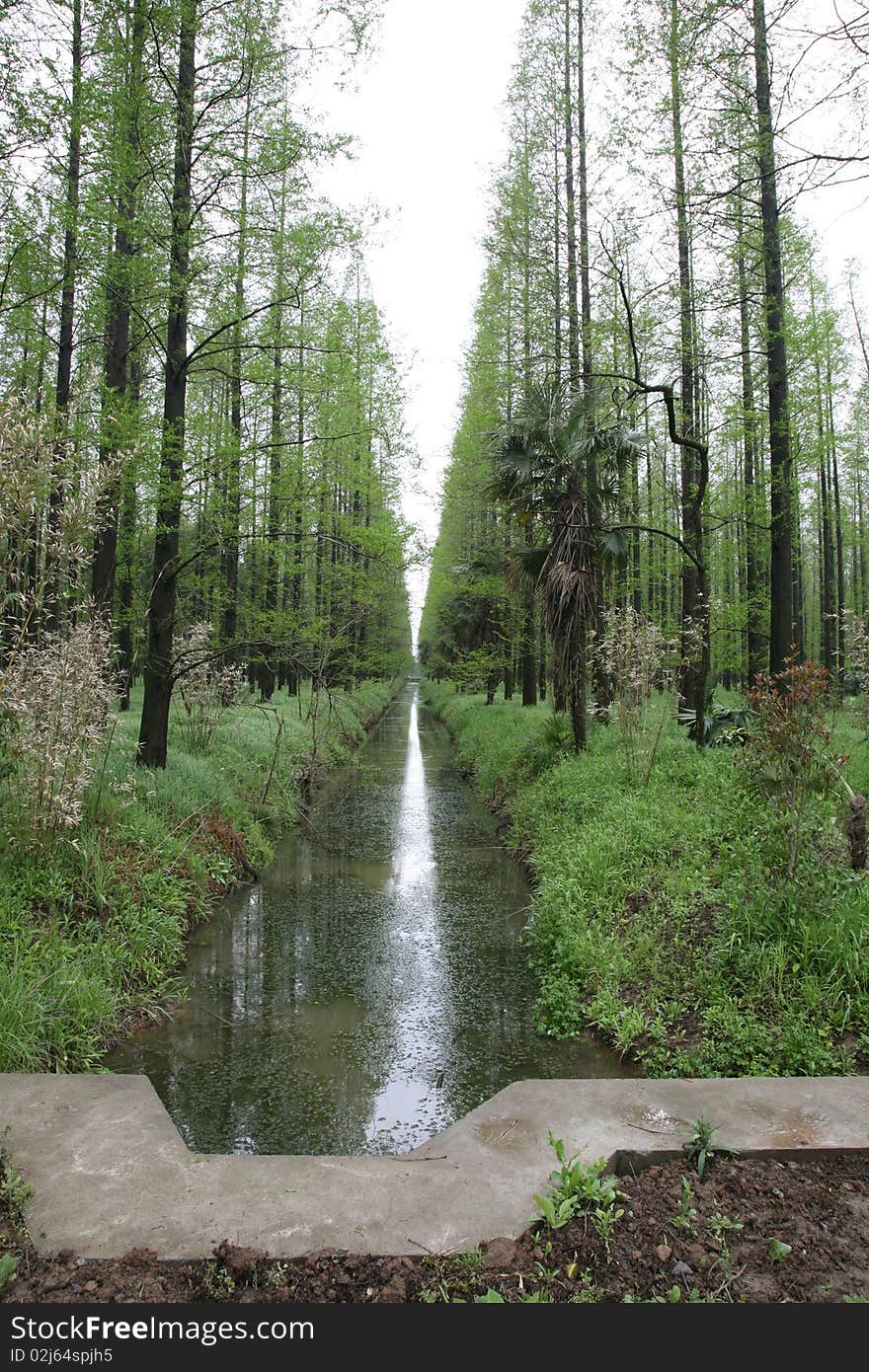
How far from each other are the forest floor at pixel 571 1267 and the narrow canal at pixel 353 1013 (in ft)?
4.46

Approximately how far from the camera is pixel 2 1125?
270 centimetres

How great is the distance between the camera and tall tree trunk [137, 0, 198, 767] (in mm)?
7582

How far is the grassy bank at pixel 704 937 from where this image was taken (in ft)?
12.2

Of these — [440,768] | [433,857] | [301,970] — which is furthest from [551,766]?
[440,768]

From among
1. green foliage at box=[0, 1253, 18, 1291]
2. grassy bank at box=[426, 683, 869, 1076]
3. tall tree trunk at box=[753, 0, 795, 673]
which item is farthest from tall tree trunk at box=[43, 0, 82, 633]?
tall tree trunk at box=[753, 0, 795, 673]

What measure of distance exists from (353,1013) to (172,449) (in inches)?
247

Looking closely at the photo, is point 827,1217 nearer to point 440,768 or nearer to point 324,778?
point 324,778

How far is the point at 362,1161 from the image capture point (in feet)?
8.38

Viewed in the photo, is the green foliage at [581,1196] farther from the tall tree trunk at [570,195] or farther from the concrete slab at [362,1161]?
the tall tree trunk at [570,195]

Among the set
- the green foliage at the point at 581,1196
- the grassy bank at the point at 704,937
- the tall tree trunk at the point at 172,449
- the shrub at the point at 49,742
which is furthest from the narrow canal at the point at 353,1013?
the tall tree trunk at the point at 172,449

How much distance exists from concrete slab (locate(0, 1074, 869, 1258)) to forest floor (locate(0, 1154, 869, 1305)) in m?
0.06

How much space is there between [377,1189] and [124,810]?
4.53 meters

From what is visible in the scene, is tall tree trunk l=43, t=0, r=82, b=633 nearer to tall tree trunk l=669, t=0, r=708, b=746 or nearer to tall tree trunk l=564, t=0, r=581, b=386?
tall tree trunk l=669, t=0, r=708, b=746

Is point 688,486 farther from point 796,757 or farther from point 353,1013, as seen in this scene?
point 353,1013
